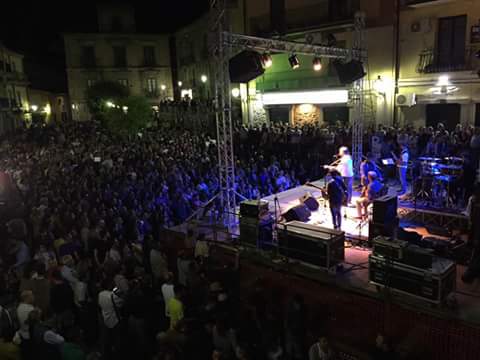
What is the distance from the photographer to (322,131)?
1677cm

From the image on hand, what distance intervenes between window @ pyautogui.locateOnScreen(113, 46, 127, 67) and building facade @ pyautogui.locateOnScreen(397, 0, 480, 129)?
28968mm

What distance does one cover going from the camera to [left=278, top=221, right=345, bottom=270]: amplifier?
712 cm

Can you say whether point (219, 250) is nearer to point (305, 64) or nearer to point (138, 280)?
point (138, 280)

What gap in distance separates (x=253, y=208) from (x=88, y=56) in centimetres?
3664

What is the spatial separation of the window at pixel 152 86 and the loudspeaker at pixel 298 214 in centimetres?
3345

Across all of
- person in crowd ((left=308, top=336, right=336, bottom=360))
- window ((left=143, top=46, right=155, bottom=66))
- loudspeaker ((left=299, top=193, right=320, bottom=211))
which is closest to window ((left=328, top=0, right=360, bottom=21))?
loudspeaker ((left=299, top=193, right=320, bottom=211))

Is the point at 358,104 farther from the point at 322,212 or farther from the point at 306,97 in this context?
the point at 306,97

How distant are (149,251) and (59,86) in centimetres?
4333

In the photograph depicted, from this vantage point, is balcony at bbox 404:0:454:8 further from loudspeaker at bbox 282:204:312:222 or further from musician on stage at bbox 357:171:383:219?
loudspeaker at bbox 282:204:312:222

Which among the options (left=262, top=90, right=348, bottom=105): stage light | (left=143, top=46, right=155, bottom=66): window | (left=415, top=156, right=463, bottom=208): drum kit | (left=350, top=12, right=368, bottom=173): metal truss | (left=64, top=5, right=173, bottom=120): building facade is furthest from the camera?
(left=143, top=46, right=155, bottom=66): window

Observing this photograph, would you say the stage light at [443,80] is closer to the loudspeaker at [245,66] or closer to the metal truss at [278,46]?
the metal truss at [278,46]

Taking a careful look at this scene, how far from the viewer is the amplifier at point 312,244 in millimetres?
7121

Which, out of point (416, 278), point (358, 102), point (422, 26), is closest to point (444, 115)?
point (422, 26)

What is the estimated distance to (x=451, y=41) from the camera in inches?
680
